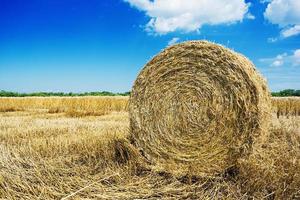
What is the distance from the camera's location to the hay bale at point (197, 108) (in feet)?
17.3

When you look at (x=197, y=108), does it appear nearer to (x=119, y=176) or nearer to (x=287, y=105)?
(x=119, y=176)

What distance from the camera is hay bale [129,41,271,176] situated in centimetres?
527

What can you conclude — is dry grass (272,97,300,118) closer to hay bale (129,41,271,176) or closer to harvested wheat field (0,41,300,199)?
harvested wheat field (0,41,300,199)

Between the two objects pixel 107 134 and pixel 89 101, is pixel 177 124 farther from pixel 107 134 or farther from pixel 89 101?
pixel 89 101

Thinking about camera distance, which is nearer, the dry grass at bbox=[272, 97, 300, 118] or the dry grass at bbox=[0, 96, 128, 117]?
the dry grass at bbox=[272, 97, 300, 118]

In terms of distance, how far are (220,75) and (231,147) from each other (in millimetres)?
1021

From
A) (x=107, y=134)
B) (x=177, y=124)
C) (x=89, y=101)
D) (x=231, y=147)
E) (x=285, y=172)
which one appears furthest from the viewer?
(x=89, y=101)

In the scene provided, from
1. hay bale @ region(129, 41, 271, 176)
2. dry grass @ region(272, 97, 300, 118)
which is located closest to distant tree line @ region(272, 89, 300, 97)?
dry grass @ region(272, 97, 300, 118)

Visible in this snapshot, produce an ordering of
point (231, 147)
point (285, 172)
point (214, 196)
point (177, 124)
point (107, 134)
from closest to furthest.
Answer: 1. point (214, 196)
2. point (285, 172)
3. point (231, 147)
4. point (177, 124)
5. point (107, 134)

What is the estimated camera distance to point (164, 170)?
541 cm

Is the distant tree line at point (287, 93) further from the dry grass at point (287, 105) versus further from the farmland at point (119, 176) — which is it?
the farmland at point (119, 176)

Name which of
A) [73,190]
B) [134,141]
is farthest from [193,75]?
[73,190]

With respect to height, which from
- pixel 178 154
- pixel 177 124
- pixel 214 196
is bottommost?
pixel 214 196

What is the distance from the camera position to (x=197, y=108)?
5.61m
